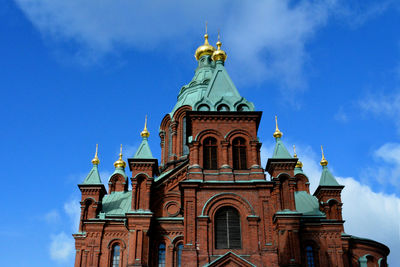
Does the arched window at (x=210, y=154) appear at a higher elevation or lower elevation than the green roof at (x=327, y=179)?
lower

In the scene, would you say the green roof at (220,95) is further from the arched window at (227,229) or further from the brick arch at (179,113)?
the brick arch at (179,113)

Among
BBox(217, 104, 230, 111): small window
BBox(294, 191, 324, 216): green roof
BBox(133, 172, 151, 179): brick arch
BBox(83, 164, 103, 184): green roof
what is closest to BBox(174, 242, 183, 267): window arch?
BBox(133, 172, 151, 179): brick arch

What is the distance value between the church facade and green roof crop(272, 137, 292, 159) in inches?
2.8

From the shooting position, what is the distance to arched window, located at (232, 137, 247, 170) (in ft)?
96.7

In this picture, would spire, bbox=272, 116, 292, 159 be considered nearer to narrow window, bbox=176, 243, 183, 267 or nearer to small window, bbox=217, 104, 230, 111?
small window, bbox=217, 104, 230, 111

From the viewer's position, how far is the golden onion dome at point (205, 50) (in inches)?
1881

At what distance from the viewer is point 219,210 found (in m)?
27.7

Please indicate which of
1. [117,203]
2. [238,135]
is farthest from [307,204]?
[117,203]

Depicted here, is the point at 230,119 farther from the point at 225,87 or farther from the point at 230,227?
the point at 230,227

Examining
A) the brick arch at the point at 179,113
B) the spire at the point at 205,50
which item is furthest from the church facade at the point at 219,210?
the spire at the point at 205,50

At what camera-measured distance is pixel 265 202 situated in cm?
2773

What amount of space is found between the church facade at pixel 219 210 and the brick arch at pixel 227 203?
54mm

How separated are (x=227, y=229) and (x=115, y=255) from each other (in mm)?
9053

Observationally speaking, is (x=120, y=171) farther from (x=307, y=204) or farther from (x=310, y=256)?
(x=310, y=256)
